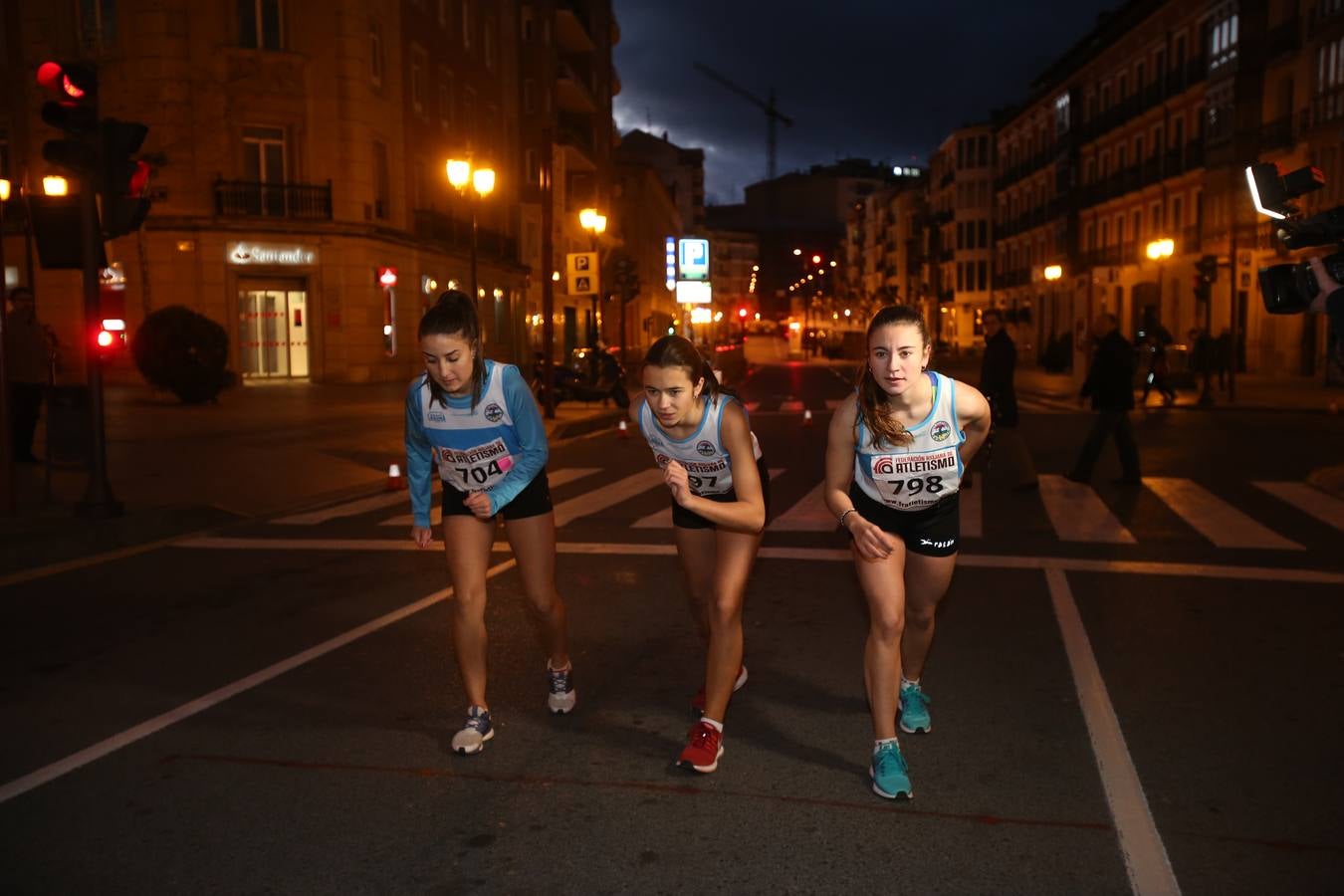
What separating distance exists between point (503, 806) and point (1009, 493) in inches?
358

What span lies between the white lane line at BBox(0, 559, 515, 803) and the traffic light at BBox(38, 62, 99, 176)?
16.9 feet

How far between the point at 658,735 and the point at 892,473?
1528mm

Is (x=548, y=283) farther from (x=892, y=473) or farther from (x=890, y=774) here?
(x=890, y=774)

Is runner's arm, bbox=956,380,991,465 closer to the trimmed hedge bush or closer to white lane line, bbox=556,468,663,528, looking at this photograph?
white lane line, bbox=556,468,663,528

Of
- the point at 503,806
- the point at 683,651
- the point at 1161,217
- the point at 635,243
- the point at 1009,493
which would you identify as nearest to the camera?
the point at 503,806

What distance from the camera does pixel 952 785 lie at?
4391 mm

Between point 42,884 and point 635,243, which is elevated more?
point 635,243

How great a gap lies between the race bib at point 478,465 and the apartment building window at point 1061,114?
59.0 metres

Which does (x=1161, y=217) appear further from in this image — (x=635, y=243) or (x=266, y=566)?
(x=266, y=566)

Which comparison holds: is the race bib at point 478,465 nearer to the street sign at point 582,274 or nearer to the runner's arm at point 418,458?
the runner's arm at point 418,458

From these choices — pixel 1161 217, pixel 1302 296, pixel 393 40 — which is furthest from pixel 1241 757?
pixel 1161 217

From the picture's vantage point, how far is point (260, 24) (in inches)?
1267

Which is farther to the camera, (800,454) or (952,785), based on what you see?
(800,454)

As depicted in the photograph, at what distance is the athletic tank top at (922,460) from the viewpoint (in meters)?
4.31
